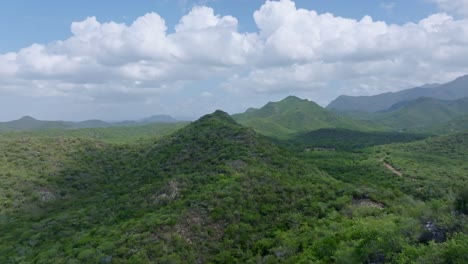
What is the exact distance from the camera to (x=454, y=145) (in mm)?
172750

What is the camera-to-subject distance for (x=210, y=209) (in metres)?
57.5

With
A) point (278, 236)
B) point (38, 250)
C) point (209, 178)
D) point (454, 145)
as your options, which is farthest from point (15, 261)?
point (454, 145)

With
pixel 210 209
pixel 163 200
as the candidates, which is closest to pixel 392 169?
pixel 163 200

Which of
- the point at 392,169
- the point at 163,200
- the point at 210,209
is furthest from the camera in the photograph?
the point at 392,169

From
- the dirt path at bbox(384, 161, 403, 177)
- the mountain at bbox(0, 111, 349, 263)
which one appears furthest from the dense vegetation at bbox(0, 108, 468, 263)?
the dirt path at bbox(384, 161, 403, 177)

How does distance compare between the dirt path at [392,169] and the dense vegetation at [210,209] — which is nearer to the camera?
the dense vegetation at [210,209]

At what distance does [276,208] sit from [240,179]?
916 centimetres

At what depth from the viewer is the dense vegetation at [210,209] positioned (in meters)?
36.1

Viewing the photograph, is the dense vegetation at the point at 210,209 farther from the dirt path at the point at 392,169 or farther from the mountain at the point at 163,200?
the dirt path at the point at 392,169

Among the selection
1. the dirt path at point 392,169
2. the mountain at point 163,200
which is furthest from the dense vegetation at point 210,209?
the dirt path at point 392,169

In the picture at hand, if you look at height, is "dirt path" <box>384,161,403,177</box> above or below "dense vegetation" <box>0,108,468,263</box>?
below

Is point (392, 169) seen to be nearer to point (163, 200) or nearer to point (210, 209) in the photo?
point (163, 200)

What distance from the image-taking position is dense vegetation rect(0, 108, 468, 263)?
36.1m

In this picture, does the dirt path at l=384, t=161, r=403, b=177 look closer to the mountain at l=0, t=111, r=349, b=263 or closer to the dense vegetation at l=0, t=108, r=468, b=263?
the dense vegetation at l=0, t=108, r=468, b=263
